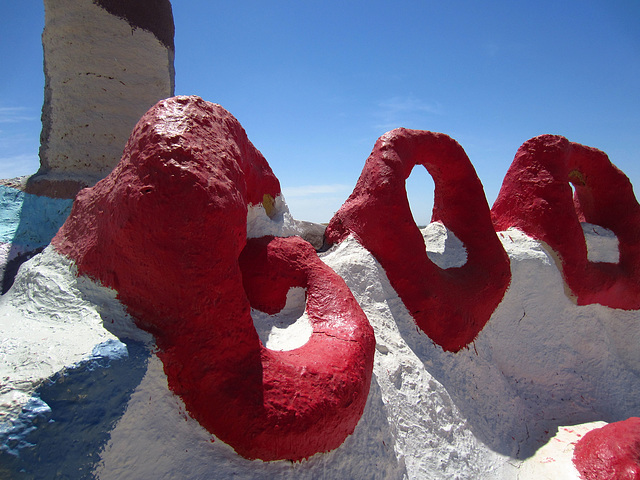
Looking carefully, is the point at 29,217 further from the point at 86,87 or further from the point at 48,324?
the point at 48,324

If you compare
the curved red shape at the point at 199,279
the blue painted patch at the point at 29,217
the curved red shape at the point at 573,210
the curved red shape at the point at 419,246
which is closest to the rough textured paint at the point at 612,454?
the curved red shape at the point at 419,246

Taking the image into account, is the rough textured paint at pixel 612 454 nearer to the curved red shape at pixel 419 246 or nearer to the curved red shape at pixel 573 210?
the curved red shape at pixel 419 246

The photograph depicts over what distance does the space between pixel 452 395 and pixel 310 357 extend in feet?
4.33

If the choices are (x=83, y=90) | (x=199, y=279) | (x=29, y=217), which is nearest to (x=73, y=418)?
(x=199, y=279)

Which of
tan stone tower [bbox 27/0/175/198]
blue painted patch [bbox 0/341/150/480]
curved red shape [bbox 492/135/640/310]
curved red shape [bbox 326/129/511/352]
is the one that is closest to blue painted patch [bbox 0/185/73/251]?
tan stone tower [bbox 27/0/175/198]

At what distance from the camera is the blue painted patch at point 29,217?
96.2 inches

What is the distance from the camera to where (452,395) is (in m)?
2.57

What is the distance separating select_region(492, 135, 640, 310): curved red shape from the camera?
375 centimetres

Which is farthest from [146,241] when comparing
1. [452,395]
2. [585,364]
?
[585,364]

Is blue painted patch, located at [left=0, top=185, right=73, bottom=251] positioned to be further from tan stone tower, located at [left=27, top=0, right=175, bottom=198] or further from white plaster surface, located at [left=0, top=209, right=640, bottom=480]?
white plaster surface, located at [left=0, top=209, right=640, bottom=480]

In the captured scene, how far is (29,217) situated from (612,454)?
12.5ft

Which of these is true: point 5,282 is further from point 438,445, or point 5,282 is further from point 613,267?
point 613,267

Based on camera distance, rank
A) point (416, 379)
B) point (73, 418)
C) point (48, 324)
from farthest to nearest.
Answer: point (416, 379), point (48, 324), point (73, 418)

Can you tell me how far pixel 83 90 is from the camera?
9.39ft
